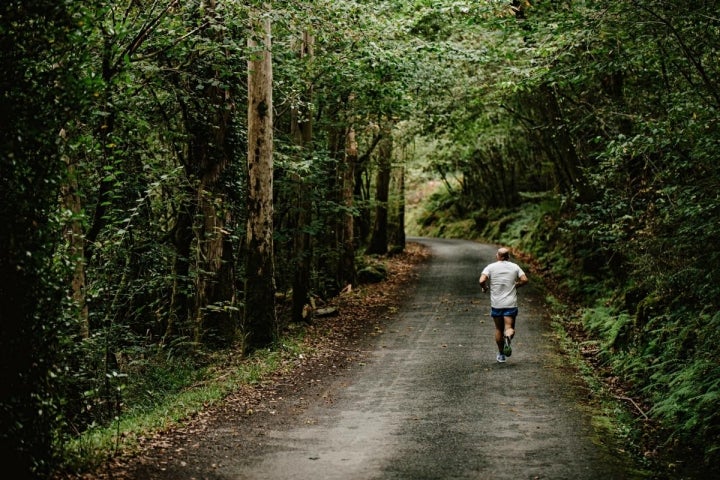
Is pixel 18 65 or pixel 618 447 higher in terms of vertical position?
pixel 18 65

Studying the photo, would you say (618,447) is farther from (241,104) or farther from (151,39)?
(241,104)

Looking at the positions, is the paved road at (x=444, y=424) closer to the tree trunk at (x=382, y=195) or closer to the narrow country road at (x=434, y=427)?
the narrow country road at (x=434, y=427)

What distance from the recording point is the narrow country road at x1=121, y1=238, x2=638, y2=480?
7141 mm

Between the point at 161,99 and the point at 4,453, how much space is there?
34.2 ft

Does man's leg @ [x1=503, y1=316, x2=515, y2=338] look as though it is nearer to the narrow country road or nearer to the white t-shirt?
the white t-shirt

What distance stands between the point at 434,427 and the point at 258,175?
6.85 meters

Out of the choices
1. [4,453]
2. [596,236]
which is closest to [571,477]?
[4,453]

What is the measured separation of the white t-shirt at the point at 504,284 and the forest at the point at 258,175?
225cm

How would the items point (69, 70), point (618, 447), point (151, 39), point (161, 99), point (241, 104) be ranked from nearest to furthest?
1. point (69, 70)
2. point (618, 447)
3. point (151, 39)
4. point (161, 99)
5. point (241, 104)

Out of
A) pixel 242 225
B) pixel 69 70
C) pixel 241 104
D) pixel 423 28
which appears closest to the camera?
pixel 69 70

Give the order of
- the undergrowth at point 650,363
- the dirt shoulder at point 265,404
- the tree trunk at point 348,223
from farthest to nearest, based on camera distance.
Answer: the tree trunk at point 348,223 < the undergrowth at point 650,363 < the dirt shoulder at point 265,404

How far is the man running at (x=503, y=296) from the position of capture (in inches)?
493

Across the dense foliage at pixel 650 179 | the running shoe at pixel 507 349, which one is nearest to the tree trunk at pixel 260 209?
the running shoe at pixel 507 349

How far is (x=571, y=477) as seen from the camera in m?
6.88
